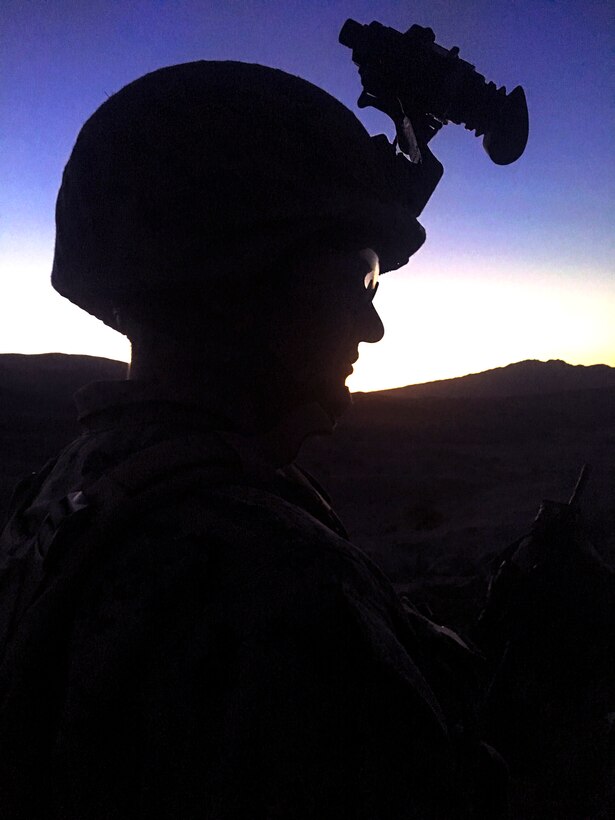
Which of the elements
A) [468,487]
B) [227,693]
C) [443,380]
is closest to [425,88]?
[227,693]

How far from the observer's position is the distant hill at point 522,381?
64.4 metres

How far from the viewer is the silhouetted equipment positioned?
70.6 inches

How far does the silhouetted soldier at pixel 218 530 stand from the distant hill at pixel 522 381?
58.1m

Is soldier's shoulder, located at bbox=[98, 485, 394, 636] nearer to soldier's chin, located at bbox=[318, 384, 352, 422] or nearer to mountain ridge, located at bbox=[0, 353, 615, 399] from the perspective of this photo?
soldier's chin, located at bbox=[318, 384, 352, 422]

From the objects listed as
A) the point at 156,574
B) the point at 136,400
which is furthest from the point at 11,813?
the point at 136,400

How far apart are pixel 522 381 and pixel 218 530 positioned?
251 feet

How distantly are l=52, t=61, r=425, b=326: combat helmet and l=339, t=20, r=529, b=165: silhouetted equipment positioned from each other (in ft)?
1.47

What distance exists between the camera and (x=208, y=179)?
4.31ft

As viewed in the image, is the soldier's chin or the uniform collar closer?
the uniform collar

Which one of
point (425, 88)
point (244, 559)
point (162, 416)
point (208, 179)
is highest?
point (425, 88)

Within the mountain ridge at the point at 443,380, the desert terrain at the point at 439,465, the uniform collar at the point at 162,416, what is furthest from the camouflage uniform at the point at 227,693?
the mountain ridge at the point at 443,380

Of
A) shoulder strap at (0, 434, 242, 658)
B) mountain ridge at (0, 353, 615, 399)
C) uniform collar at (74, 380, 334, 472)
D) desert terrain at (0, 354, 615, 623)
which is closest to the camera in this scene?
shoulder strap at (0, 434, 242, 658)

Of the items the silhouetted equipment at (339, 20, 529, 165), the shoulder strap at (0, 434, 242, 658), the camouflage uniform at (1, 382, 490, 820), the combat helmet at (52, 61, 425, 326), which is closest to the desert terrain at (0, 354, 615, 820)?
the camouflage uniform at (1, 382, 490, 820)

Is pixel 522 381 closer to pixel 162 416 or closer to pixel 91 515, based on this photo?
pixel 162 416
